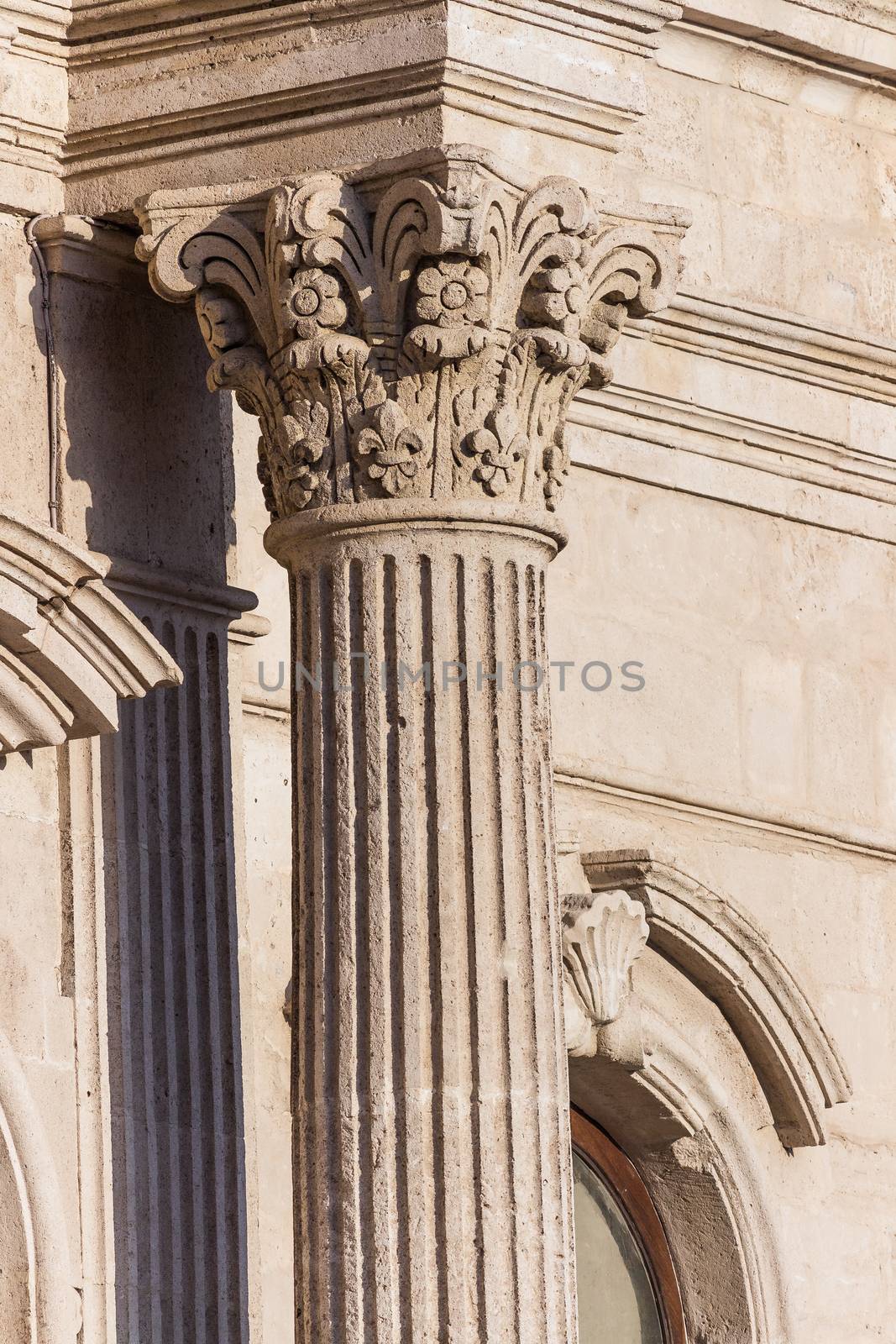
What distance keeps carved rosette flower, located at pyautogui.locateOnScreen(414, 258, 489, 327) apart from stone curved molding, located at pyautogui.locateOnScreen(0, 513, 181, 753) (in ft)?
2.84

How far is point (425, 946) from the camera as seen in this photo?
6465 mm

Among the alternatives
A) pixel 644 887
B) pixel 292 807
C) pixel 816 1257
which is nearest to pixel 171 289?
pixel 292 807

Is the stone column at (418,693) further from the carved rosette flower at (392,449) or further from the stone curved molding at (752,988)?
the stone curved molding at (752,988)

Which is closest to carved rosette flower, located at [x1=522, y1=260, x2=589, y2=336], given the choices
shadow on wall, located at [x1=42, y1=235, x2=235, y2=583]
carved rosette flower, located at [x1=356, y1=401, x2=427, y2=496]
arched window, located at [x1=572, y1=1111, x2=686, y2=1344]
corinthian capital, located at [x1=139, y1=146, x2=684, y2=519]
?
corinthian capital, located at [x1=139, y1=146, x2=684, y2=519]

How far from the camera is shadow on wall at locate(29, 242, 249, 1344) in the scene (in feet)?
22.7

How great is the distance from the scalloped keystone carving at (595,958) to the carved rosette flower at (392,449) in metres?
1.98

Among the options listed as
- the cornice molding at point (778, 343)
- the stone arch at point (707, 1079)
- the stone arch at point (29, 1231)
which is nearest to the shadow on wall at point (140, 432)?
the stone arch at point (29, 1231)

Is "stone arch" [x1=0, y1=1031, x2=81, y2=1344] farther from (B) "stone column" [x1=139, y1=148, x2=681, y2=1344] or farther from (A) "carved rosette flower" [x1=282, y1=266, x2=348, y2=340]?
(A) "carved rosette flower" [x1=282, y1=266, x2=348, y2=340]

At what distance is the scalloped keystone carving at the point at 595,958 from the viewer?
835 centimetres

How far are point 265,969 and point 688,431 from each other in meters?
2.31

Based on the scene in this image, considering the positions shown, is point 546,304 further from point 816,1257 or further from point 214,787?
point 816,1257

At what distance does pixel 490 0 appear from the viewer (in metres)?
6.86

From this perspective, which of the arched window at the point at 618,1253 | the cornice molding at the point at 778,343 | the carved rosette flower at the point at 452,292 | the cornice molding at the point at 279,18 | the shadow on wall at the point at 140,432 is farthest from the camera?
the cornice molding at the point at 778,343

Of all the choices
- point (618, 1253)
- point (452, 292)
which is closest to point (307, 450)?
point (452, 292)
